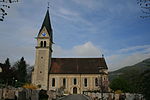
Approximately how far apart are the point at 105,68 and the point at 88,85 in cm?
719

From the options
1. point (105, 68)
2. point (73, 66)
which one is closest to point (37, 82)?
point (73, 66)

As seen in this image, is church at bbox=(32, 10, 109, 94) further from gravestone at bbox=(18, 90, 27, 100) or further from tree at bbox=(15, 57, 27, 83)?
gravestone at bbox=(18, 90, 27, 100)

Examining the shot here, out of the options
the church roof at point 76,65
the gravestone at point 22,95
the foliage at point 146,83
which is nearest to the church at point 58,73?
the church roof at point 76,65

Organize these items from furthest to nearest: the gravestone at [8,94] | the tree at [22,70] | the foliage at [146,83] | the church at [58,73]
→ the tree at [22,70]
the church at [58,73]
the gravestone at [8,94]
the foliage at [146,83]

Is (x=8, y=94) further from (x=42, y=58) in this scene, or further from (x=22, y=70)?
(x=22, y=70)

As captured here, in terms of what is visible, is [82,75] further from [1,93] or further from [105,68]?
[1,93]

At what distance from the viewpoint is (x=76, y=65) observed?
57.4 m

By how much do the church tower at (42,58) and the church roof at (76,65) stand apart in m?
3.04

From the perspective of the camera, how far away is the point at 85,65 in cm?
5722

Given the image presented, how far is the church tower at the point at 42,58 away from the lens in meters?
52.0

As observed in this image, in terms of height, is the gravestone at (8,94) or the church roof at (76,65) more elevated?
the church roof at (76,65)

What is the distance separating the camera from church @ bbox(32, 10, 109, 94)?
5234 cm

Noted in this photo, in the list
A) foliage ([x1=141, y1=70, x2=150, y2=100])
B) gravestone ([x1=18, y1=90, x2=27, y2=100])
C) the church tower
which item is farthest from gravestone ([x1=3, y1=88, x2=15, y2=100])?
the church tower

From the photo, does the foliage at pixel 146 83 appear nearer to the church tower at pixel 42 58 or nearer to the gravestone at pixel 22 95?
the gravestone at pixel 22 95
